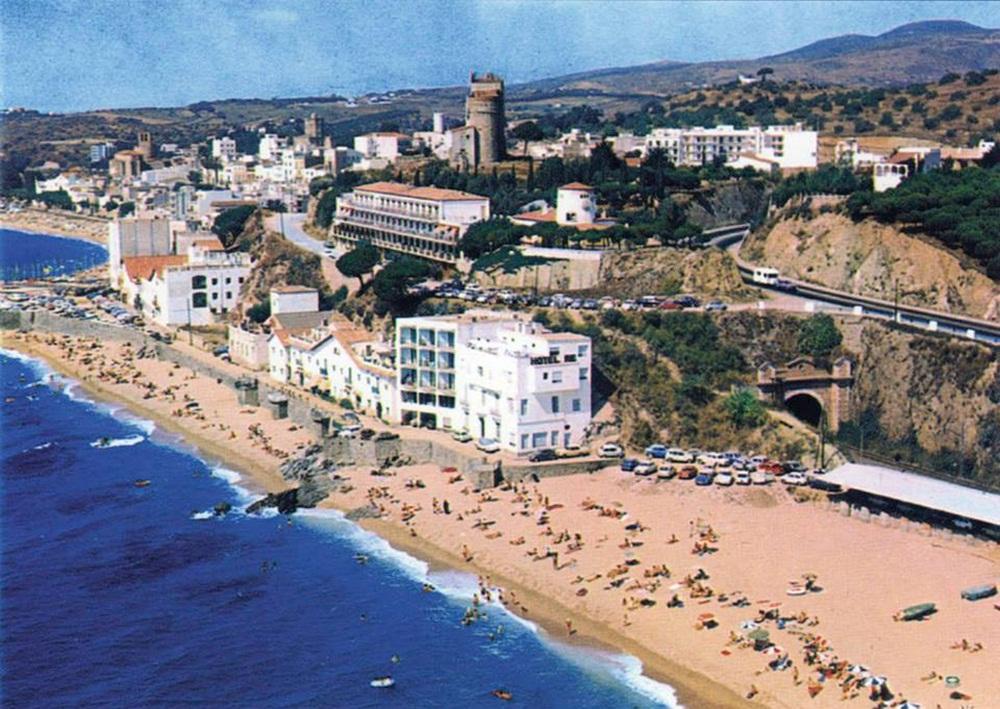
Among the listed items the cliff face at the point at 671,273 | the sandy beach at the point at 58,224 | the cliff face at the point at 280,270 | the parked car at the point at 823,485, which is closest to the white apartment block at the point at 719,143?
the cliff face at the point at 280,270

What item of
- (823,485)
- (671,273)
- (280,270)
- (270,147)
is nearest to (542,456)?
(823,485)

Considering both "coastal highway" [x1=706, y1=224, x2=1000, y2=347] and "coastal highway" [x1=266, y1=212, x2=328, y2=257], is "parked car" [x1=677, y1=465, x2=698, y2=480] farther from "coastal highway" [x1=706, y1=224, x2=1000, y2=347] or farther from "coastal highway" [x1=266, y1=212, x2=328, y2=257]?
"coastal highway" [x1=266, y1=212, x2=328, y2=257]

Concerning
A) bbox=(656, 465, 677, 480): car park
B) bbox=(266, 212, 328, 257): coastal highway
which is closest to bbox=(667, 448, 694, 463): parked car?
bbox=(656, 465, 677, 480): car park

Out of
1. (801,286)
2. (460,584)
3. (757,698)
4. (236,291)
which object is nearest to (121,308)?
(236,291)

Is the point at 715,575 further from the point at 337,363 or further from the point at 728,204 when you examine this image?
the point at 728,204

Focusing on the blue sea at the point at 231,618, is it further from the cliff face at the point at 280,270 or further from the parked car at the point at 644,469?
the cliff face at the point at 280,270

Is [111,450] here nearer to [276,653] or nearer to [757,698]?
[276,653]
